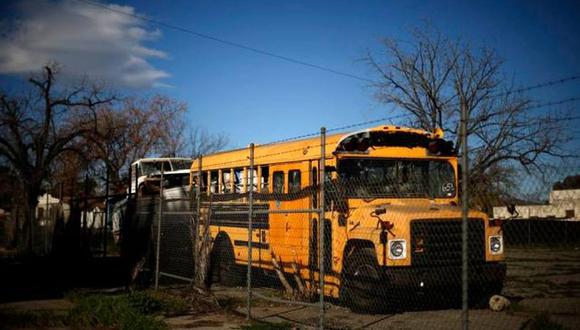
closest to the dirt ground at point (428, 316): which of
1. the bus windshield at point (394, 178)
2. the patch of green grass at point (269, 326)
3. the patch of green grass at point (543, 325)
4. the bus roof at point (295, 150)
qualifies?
the patch of green grass at point (543, 325)

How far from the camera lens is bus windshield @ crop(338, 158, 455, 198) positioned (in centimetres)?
923

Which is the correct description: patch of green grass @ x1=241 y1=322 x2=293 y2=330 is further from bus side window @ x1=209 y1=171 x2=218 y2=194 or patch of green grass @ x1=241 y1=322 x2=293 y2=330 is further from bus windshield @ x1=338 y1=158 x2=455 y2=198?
bus side window @ x1=209 y1=171 x2=218 y2=194

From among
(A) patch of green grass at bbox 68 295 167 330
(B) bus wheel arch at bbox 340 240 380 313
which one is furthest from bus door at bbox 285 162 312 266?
(A) patch of green grass at bbox 68 295 167 330

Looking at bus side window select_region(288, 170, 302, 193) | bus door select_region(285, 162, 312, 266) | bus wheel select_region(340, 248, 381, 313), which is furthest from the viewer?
bus side window select_region(288, 170, 302, 193)

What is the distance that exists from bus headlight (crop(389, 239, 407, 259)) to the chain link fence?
1 centimetres

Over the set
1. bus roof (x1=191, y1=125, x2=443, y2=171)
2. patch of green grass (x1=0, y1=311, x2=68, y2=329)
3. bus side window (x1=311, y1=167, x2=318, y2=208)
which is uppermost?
bus roof (x1=191, y1=125, x2=443, y2=171)

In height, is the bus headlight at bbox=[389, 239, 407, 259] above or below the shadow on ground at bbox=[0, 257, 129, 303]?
above

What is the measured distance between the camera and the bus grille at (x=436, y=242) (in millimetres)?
8023

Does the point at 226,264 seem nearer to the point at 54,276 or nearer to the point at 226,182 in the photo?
the point at 226,182

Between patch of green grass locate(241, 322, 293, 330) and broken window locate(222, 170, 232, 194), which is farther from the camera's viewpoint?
broken window locate(222, 170, 232, 194)

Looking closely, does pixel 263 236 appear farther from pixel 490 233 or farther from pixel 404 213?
pixel 490 233

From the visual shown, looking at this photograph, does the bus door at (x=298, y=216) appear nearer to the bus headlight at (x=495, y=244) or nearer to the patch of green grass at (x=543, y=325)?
the bus headlight at (x=495, y=244)

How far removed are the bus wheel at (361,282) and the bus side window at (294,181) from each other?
2.02 m

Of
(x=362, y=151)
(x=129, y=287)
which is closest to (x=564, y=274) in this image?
(x=362, y=151)
